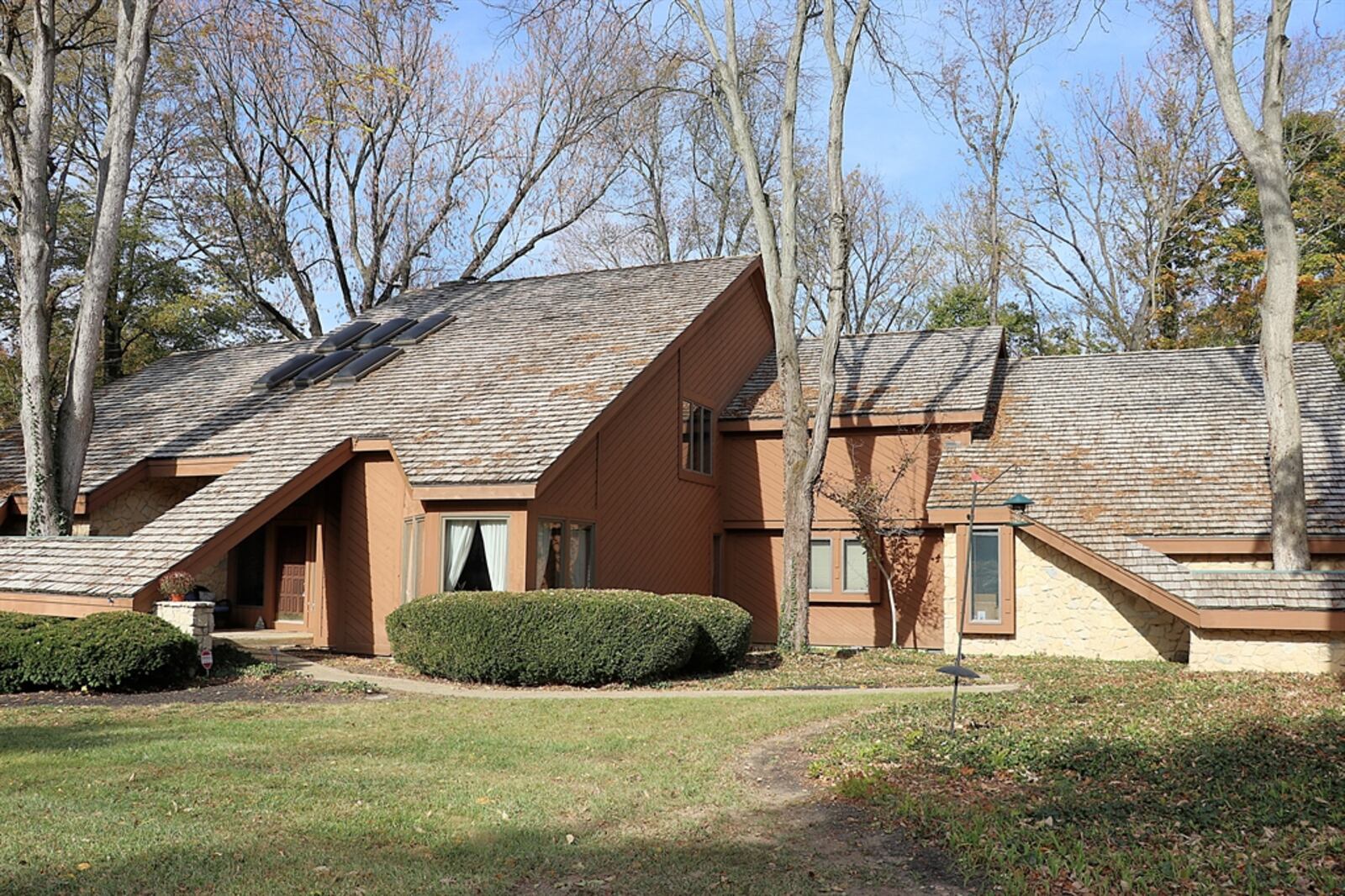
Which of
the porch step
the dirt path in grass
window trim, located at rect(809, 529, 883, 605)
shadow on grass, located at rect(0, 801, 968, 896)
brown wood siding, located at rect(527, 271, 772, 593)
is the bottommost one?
the porch step

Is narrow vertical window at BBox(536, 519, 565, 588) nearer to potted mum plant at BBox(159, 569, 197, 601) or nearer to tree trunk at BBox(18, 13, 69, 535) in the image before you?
potted mum plant at BBox(159, 569, 197, 601)

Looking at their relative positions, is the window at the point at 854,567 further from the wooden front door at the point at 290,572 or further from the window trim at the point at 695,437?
the wooden front door at the point at 290,572

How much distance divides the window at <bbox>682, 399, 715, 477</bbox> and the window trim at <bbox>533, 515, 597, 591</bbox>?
3.15 metres

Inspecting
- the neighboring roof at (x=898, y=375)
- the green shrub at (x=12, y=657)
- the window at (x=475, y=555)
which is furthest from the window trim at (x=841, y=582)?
the green shrub at (x=12, y=657)

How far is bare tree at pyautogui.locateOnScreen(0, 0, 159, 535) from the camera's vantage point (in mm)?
16984

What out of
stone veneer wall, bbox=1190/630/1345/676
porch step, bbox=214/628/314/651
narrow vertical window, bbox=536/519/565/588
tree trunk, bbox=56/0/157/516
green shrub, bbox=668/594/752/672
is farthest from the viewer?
tree trunk, bbox=56/0/157/516

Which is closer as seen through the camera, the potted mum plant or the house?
the potted mum plant

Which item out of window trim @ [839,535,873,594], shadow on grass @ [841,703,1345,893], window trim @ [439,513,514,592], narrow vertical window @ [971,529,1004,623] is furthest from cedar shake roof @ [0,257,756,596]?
shadow on grass @ [841,703,1345,893]

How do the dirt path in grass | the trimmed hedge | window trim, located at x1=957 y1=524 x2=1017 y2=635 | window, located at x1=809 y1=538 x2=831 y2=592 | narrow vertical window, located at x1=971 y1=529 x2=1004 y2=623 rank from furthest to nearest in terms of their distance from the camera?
window, located at x1=809 y1=538 x2=831 y2=592, narrow vertical window, located at x1=971 y1=529 x2=1004 y2=623, window trim, located at x1=957 y1=524 x2=1017 y2=635, the trimmed hedge, the dirt path in grass

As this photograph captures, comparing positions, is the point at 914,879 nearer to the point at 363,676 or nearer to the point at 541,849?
the point at 541,849

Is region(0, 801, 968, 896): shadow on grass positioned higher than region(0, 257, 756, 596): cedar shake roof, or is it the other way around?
region(0, 257, 756, 596): cedar shake roof

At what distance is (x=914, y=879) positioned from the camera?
219 inches

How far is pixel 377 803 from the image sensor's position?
6.85 metres

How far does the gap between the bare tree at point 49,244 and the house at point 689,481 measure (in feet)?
4.66
